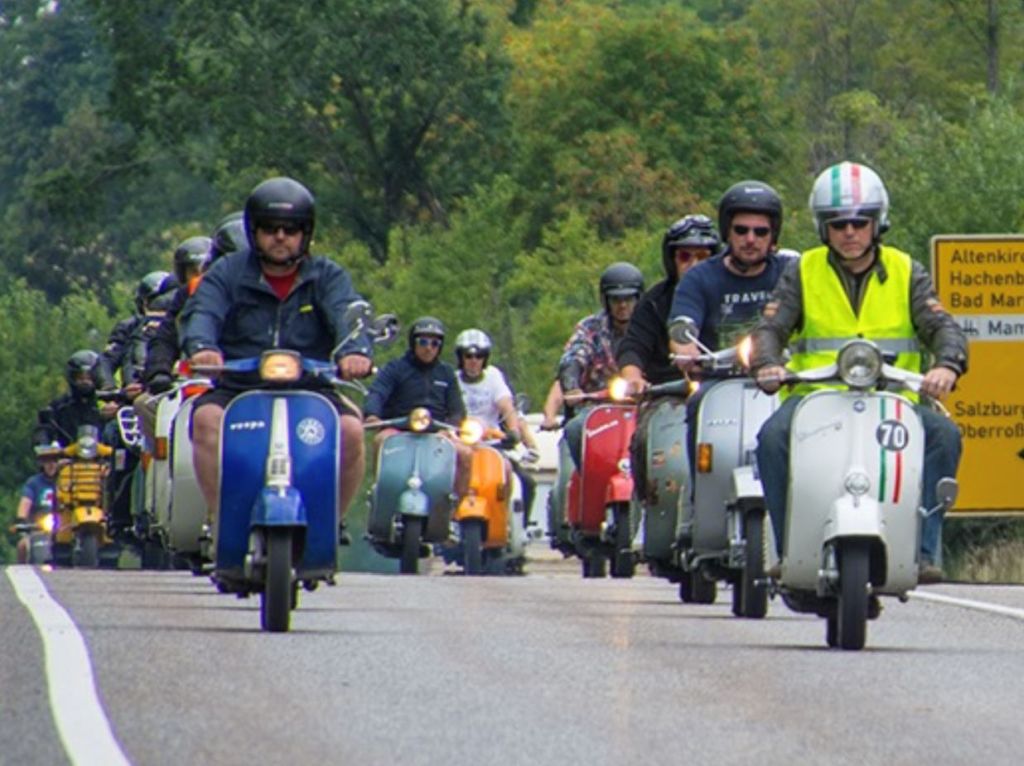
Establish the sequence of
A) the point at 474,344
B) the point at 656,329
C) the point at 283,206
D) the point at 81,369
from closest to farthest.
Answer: the point at 283,206 < the point at 656,329 < the point at 474,344 < the point at 81,369

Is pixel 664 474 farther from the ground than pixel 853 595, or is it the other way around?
pixel 664 474

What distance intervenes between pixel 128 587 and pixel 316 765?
10.7 m

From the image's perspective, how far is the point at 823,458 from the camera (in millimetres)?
14578

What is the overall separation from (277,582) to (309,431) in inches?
26.1

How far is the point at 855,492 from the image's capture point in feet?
47.5

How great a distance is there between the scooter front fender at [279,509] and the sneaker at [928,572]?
2.29 m

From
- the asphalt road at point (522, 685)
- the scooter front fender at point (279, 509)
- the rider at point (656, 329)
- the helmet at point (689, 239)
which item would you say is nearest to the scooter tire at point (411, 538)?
the rider at point (656, 329)

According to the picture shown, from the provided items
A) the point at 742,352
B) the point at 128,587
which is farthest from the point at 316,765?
the point at 128,587

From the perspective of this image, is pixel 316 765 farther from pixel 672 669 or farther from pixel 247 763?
pixel 672 669

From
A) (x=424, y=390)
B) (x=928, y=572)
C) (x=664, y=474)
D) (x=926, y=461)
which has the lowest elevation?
(x=928, y=572)

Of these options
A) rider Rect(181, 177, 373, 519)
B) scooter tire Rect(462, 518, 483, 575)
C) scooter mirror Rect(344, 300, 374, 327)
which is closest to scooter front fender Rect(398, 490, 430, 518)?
scooter tire Rect(462, 518, 483, 575)

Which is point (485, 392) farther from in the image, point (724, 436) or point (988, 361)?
point (724, 436)

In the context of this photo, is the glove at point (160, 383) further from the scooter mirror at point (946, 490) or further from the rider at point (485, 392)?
the rider at point (485, 392)

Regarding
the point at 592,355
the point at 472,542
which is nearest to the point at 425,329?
the point at 472,542
